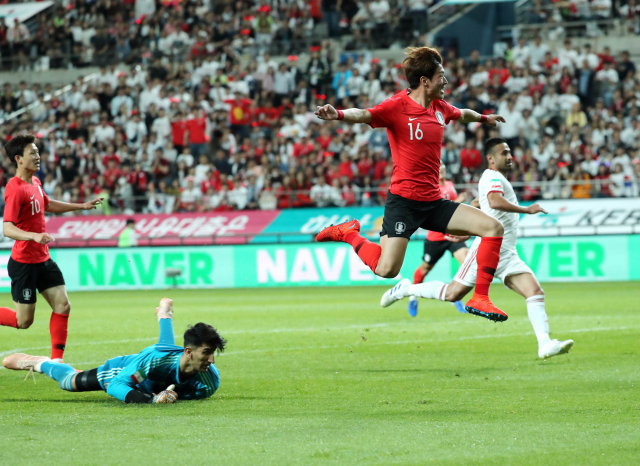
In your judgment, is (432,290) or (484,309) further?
(432,290)

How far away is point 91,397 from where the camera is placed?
7.11 meters

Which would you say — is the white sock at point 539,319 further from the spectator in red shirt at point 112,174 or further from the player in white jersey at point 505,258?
the spectator in red shirt at point 112,174

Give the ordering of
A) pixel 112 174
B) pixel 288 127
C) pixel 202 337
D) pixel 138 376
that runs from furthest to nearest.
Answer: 1. pixel 112 174
2. pixel 288 127
3. pixel 138 376
4. pixel 202 337

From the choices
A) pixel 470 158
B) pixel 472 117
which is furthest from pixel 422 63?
pixel 470 158

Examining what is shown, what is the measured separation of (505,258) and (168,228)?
15.9 metres

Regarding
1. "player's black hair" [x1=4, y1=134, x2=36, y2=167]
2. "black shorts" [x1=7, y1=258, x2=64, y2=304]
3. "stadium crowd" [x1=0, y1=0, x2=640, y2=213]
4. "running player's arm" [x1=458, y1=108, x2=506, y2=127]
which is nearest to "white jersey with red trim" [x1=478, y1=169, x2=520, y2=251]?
"running player's arm" [x1=458, y1=108, x2=506, y2=127]

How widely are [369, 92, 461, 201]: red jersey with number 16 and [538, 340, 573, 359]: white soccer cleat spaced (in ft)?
Result: 5.39

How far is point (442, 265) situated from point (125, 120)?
460 inches

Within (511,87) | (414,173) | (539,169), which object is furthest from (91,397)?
(511,87)

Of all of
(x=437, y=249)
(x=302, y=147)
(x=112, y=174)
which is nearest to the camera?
(x=437, y=249)

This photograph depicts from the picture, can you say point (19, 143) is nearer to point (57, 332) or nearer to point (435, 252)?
point (57, 332)

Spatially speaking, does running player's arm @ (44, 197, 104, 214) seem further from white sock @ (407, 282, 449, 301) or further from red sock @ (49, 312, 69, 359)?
white sock @ (407, 282, 449, 301)

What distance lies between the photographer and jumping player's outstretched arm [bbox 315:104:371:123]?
21.8ft

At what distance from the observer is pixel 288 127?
25422 mm
